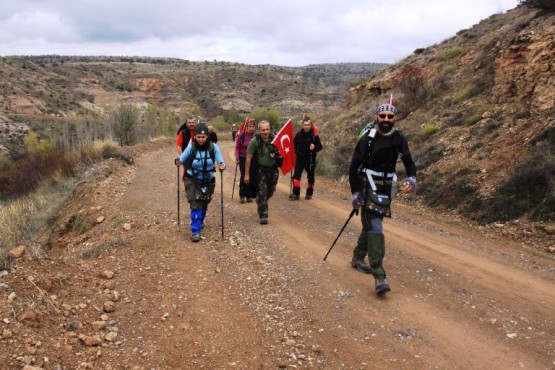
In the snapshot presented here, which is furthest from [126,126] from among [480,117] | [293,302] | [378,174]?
[378,174]

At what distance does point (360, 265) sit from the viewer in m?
6.64

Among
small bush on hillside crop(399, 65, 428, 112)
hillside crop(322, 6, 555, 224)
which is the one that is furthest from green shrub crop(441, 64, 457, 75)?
small bush on hillside crop(399, 65, 428, 112)

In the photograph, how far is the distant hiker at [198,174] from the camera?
8148mm

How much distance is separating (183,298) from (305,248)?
105 inches

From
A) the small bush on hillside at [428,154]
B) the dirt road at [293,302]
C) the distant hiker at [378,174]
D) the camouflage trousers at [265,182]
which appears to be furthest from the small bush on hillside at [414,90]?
the distant hiker at [378,174]

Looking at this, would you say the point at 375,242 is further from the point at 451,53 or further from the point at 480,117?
the point at 451,53

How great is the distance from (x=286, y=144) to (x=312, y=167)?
183 centimetres

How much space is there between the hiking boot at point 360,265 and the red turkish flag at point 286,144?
3.95 metres

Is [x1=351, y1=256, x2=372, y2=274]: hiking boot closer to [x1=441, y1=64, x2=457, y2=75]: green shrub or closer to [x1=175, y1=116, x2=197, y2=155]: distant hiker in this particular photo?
[x1=175, y1=116, x2=197, y2=155]: distant hiker

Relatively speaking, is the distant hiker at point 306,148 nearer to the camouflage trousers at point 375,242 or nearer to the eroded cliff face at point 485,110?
the eroded cliff face at point 485,110

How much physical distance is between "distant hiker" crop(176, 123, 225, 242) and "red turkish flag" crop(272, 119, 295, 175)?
7.29 ft

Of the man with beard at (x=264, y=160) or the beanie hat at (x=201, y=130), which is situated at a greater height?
the beanie hat at (x=201, y=130)

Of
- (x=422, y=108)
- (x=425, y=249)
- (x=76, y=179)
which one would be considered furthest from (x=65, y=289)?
(x=422, y=108)

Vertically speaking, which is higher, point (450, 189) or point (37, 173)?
point (450, 189)
